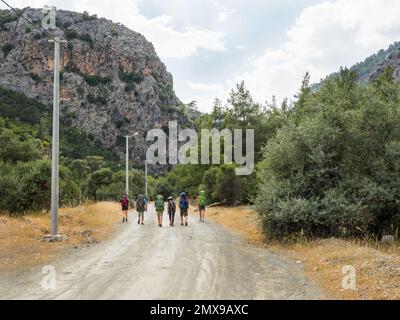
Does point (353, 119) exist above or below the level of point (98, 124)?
below

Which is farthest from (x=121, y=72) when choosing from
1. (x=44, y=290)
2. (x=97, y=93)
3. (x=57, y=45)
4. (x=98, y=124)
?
(x=44, y=290)

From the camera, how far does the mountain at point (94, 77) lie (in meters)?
109

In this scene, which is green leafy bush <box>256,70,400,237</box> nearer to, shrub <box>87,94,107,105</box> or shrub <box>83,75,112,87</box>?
shrub <box>87,94,107,105</box>

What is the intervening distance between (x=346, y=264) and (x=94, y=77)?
118m

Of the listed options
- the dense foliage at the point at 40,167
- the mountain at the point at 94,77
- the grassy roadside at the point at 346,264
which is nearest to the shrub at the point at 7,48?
the mountain at the point at 94,77

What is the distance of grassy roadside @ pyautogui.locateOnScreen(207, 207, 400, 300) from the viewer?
27.3 ft

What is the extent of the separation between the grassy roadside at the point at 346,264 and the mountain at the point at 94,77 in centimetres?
9498

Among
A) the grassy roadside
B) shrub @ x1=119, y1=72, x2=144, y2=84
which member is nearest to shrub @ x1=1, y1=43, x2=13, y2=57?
shrub @ x1=119, y1=72, x2=144, y2=84

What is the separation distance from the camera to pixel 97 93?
4567 inches

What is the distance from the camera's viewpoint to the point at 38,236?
53.6ft

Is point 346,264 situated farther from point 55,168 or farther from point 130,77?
point 130,77

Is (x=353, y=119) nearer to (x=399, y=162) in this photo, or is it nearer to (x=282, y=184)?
(x=399, y=162)

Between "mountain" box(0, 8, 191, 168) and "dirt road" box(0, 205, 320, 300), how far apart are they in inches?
3658
